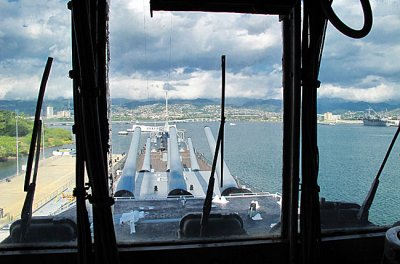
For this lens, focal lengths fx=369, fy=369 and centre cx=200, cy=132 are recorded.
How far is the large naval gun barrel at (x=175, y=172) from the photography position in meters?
2.49

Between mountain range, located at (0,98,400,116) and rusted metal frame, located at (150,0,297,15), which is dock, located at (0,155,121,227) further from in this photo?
rusted metal frame, located at (150,0,297,15)

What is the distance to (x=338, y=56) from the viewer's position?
2250 millimetres

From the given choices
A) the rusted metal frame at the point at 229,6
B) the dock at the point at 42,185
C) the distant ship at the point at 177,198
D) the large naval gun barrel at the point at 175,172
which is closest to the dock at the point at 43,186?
the dock at the point at 42,185

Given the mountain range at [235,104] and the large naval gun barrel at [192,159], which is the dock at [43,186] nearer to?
the mountain range at [235,104]

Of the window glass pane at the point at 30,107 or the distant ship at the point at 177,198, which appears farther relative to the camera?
the distant ship at the point at 177,198

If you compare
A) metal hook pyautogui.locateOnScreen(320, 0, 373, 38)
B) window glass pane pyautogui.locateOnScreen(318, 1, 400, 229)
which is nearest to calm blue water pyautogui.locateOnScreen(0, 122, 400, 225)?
window glass pane pyautogui.locateOnScreen(318, 1, 400, 229)

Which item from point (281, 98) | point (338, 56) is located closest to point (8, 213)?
point (281, 98)

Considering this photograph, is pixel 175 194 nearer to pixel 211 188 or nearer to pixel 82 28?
pixel 211 188

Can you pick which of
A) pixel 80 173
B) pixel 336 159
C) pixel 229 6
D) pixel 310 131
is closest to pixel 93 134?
pixel 80 173

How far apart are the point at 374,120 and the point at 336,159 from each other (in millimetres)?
354

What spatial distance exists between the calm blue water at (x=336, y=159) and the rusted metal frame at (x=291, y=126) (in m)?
0.13

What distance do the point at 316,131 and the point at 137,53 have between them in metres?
1.12

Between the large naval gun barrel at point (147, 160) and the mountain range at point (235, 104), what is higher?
the mountain range at point (235, 104)

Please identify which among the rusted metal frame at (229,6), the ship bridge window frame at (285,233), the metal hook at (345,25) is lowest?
the ship bridge window frame at (285,233)
